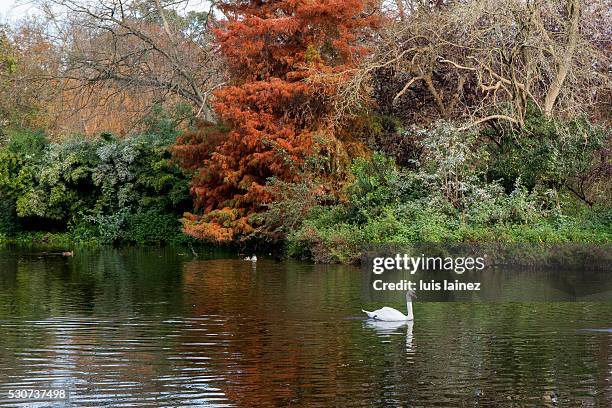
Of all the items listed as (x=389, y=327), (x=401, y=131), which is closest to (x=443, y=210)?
(x=401, y=131)

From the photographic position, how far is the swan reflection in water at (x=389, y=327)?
1382 centimetres

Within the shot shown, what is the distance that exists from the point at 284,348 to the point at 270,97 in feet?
47.0

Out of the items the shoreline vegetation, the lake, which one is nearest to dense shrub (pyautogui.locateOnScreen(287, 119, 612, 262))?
the shoreline vegetation

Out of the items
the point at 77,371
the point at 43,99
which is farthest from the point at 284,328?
the point at 43,99

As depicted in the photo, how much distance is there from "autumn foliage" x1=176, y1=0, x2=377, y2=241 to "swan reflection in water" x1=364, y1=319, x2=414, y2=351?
37.2 ft

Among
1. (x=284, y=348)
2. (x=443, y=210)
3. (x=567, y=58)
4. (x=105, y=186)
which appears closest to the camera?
(x=284, y=348)

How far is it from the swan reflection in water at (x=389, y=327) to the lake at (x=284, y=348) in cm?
3

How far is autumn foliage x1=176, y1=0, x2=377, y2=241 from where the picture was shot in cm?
2589

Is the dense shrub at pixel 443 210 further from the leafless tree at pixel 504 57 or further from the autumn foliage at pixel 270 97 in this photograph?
the autumn foliage at pixel 270 97

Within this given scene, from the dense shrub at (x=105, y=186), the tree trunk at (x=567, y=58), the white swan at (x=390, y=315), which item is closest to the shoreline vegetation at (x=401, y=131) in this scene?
the tree trunk at (x=567, y=58)

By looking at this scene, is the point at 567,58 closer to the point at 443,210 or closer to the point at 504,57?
the point at 504,57

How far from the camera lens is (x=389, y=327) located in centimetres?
1430

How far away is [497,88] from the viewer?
24.6 m

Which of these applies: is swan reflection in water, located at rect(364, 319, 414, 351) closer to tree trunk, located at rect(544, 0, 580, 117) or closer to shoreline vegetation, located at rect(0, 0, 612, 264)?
shoreline vegetation, located at rect(0, 0, 612, 264)
